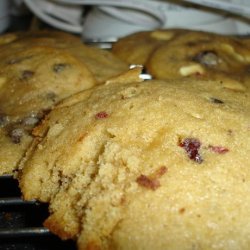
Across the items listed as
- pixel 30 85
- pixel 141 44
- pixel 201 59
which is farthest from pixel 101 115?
pixel 141 44

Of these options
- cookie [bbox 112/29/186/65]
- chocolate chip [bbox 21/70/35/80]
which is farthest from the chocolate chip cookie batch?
cookie [bbox 112/29/186/65]

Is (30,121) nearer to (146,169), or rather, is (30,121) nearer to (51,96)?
(51,96)

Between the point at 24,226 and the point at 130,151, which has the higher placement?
the point at 130,151

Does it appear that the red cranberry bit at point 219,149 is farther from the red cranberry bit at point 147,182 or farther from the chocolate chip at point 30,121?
the chocolate chip at point 30,121

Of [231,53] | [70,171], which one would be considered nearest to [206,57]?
[231,53]

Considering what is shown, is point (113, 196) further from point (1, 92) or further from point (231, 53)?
point (231, 53)

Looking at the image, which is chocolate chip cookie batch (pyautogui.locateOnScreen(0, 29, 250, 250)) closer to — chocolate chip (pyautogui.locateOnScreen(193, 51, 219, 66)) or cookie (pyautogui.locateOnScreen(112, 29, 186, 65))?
chocolate chip (pyautogui.locateOnScreen(193, 51, 219, 66))
